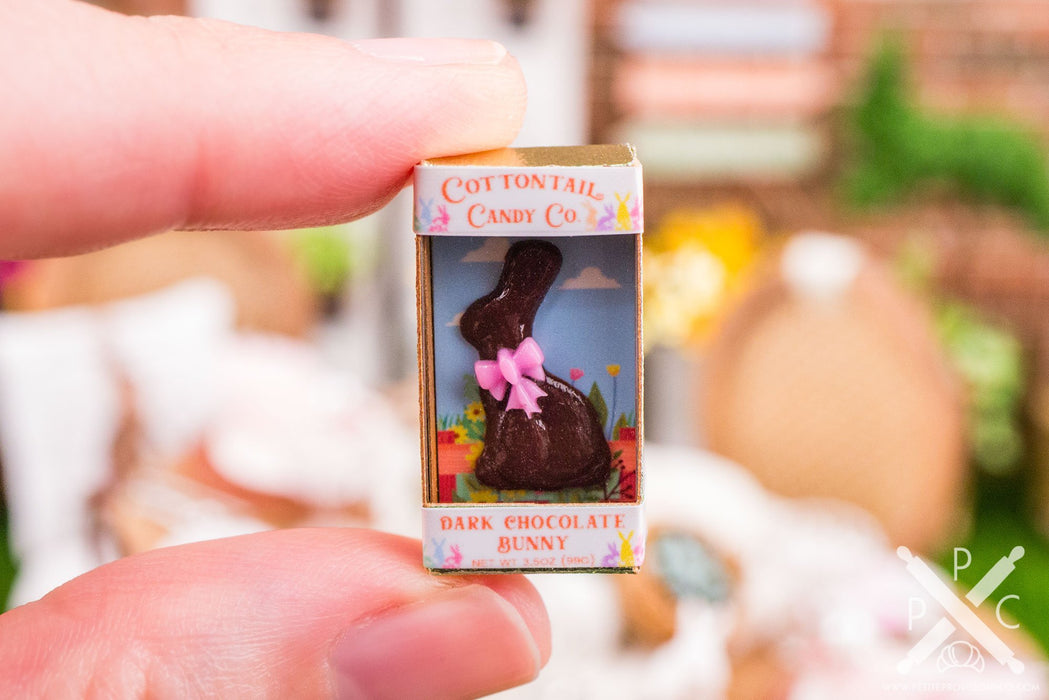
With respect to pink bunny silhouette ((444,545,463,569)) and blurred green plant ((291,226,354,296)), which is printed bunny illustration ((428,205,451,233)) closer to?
pink bunny silhouette ((444,545,463,569))

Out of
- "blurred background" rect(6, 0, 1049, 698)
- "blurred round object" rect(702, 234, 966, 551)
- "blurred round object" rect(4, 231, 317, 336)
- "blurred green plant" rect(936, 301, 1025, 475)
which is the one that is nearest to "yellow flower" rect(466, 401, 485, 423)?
"blurred background" rect(6, 0, 1049, 698)

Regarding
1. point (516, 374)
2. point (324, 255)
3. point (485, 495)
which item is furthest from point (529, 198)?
point (324, 255)

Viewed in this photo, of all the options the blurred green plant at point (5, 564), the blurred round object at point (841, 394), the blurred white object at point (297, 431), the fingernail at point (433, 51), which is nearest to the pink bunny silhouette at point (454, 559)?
the fingernail at point (433, 51)

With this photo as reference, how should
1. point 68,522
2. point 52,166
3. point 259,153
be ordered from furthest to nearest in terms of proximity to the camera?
1. point 68,522
2. point 259,153
3. point 52,166

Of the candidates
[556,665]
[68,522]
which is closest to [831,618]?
[556,665]

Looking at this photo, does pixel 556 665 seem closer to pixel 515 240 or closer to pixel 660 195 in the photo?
pixel 515 240

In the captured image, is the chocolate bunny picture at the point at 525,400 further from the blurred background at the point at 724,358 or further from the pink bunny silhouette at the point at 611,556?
the blurred background at the point at 724,358
